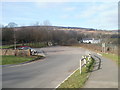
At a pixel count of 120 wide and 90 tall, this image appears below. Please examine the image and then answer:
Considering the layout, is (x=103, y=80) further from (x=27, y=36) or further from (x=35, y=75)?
(x=27, y=36)

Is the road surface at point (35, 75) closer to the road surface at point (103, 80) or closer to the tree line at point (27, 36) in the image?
the road surface at point (103, 80)

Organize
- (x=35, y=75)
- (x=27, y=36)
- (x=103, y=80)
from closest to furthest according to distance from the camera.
A: (x=103, y=80) → (x=35, y=75) → (x=27, y=36)

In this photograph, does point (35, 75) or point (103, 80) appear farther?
point (35, 75)

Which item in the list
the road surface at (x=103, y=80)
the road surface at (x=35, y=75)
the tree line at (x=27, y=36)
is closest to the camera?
the road surface at (x=103, y=80)

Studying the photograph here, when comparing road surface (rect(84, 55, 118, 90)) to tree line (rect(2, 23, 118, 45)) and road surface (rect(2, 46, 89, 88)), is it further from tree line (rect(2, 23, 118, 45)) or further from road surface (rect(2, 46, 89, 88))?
tree line (rect(2, 23, 118, 45))

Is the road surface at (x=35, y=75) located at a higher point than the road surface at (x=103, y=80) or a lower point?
lower

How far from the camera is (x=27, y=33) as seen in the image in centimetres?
6825

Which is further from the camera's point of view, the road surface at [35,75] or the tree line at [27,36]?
the tree line at [27,36]

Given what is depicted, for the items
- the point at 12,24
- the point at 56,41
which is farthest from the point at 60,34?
the point at 12,24

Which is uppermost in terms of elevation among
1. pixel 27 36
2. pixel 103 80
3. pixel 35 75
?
pixel 27 36

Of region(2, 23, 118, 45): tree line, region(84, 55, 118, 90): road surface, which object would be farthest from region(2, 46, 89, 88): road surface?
region(2, 23, 118, 45): tree line

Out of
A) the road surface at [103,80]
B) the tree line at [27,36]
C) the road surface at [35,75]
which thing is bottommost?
the road surface at [35,75]

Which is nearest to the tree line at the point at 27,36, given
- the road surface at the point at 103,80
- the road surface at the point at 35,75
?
the road surface at the point at 35,75

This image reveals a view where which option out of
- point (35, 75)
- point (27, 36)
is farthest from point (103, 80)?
point (27, 36)
